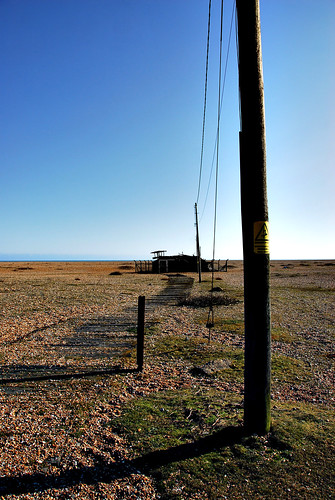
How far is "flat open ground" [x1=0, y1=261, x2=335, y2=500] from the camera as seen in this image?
10.9ft

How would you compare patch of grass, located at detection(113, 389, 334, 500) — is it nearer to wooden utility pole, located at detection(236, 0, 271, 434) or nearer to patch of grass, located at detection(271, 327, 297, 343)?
wooden utility pole, located at detection(236, 0, 271, 434)

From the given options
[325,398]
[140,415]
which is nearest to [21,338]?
[140,415]

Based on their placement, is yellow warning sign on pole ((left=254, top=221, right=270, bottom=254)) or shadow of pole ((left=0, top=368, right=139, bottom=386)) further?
shadow of pole ((left=0, top=368, right=139, bottom=386))

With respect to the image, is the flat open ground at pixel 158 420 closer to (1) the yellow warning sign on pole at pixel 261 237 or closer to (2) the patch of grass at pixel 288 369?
(2) the patch of grass at pixel 288 369

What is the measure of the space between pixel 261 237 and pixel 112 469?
3.01 meters

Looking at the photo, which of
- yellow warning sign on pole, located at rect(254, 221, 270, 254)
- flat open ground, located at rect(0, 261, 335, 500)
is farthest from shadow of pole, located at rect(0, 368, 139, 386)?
yellow warning sign on pole, located at rect(254, 221, 270, 254)

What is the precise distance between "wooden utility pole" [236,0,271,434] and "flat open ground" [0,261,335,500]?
70 cm

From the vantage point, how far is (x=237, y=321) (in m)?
12.3

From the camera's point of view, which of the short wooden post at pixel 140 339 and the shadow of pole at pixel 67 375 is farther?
the short wooden post at pixel 140 339

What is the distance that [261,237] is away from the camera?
3.91 metres

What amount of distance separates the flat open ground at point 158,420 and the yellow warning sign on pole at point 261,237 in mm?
2239

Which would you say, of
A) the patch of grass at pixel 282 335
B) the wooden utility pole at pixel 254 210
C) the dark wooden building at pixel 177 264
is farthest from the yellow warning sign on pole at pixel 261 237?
the dark wooden building at pixel 177 264

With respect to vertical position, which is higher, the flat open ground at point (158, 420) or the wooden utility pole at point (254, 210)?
the wooden utility pole at point (254, 210)

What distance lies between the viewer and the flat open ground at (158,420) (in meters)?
3.33
